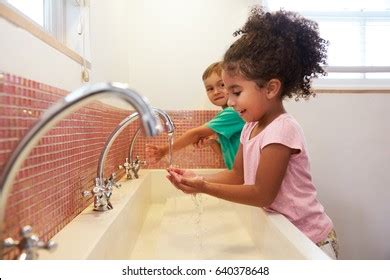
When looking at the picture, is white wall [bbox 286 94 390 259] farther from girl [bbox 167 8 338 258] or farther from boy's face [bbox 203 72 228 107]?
girl [bbox 167 8 338 258]

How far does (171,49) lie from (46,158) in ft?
3.86

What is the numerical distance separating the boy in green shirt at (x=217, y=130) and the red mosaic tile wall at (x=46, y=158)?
421mm

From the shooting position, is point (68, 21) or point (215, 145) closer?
point (68, 21)

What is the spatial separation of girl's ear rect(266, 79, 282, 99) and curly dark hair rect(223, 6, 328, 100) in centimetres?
1

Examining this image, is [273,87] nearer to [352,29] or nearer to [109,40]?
[109,40]

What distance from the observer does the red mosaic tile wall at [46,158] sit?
1.45 feet

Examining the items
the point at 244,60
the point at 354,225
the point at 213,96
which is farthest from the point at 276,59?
the point at 354,225

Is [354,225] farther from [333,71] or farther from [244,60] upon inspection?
[244,60]

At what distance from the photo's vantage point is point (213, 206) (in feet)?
3.92

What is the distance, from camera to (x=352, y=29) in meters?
1.66

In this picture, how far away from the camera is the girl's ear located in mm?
842

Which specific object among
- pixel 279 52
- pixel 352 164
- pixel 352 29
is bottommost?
pixel 352 164

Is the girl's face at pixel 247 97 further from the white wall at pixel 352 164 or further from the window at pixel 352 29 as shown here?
the window at pixel 352 29

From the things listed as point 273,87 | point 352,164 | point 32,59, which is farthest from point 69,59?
point 352,164
